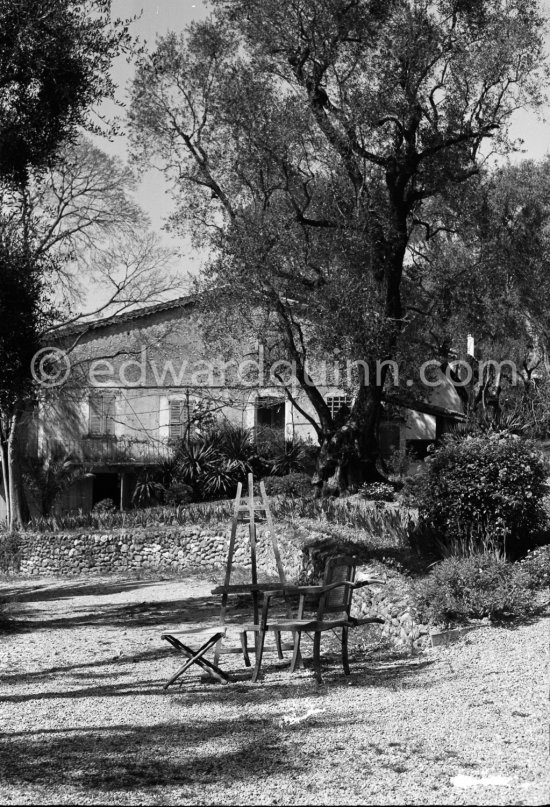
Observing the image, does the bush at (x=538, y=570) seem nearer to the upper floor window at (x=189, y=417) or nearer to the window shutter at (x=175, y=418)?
the upper floor window at (x=189, y=417)

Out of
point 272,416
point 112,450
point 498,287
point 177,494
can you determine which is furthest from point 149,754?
point 272,416

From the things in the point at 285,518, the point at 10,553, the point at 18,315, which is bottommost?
the point at 10,553

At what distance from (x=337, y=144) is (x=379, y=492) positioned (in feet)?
26.1

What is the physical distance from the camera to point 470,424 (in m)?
17.2

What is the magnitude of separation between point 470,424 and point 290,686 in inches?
364

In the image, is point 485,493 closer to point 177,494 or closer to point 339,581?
point 339,581

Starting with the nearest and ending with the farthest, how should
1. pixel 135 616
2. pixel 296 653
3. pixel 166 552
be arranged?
pixel 296 653 → pixel 135 616 → pixel 166 552

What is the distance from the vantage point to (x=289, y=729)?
703 centimetres

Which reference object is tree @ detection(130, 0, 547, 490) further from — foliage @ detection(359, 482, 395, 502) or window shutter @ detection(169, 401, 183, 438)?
window shutter @ detection(169, 401, 183, 438)

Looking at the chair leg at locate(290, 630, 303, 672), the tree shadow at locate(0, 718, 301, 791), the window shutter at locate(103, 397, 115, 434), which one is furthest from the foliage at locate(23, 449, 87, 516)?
the tree shadow at locate(0, 718, 301, 791)

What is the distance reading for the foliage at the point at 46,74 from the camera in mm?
11977

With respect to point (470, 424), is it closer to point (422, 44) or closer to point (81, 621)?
point (81, 621)

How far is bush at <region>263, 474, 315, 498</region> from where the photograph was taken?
2548 centimetres

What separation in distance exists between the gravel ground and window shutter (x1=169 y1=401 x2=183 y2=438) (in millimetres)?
22230
